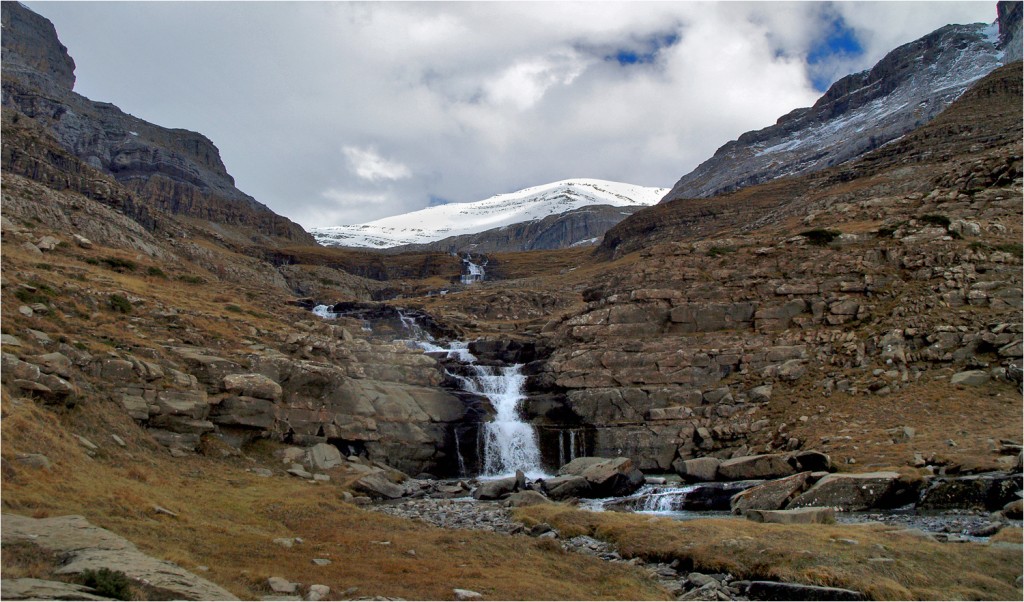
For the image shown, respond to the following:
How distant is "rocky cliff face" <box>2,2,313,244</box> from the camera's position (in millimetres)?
162250

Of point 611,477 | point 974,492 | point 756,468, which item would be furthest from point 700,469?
point 974,492

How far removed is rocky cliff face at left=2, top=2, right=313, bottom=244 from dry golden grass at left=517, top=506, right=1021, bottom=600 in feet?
557

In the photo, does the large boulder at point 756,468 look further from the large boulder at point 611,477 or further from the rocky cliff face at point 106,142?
the rocky cliff face at point 106,142

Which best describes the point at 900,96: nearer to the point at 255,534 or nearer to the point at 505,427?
the point at 505,427

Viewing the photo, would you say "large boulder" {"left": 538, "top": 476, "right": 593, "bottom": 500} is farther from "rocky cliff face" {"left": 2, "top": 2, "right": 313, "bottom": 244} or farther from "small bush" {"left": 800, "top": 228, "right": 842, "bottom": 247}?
"rocky cliff face" {"left": 2, "top": 2, "right": 313, "bottom": 244}

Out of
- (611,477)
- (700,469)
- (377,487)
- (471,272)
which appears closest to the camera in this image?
(377,487)

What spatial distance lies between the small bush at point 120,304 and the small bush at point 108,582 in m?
33.6

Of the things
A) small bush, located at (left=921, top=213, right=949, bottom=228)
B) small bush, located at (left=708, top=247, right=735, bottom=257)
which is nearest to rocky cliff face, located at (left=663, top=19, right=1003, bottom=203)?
small bush, located at (left=921, top=213, right=949, bottom=228)

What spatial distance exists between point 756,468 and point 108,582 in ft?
109

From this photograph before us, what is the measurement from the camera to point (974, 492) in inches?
977

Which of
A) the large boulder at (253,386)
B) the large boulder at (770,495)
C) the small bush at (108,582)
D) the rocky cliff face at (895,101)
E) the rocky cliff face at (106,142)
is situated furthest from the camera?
the rocky cliff face at (106,142)

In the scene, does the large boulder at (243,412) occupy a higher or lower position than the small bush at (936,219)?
lower

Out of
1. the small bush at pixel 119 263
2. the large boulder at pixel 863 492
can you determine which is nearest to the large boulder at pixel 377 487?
the large boulder at pixel 863 492

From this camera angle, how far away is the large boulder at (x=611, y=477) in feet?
116
